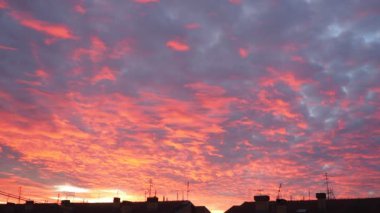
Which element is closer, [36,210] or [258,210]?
[258,210]

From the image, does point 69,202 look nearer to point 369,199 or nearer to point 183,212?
point 183,212

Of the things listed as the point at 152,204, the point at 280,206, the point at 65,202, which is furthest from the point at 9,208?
the point at 280,206

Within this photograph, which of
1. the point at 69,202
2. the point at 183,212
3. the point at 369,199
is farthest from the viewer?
the point at 69,202

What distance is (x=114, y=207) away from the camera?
77.1 meters

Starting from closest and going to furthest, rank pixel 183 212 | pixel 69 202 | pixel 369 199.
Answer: pixel 369 199 → pixel 183 212 → pixel 69 202

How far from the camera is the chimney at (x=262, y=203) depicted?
61.8 meters

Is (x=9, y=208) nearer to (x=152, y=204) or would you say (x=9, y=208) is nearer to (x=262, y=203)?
(x=152, y=204)

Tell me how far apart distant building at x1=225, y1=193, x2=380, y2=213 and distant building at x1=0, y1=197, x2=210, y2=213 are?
10306 mm

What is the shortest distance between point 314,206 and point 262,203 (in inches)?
277

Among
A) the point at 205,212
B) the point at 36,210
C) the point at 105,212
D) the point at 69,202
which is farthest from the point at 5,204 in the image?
the point at 205,212

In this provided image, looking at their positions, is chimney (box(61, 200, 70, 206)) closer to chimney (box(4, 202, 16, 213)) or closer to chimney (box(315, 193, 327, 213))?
chimney (box(4, 202, 16, 213))

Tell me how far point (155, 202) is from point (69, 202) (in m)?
18.9

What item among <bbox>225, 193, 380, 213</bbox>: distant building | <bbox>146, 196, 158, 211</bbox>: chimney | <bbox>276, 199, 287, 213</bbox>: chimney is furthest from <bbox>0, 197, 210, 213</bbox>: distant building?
<bbox>276, 199, 287, 213</bbox>: chimney

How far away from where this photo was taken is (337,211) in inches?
2199
